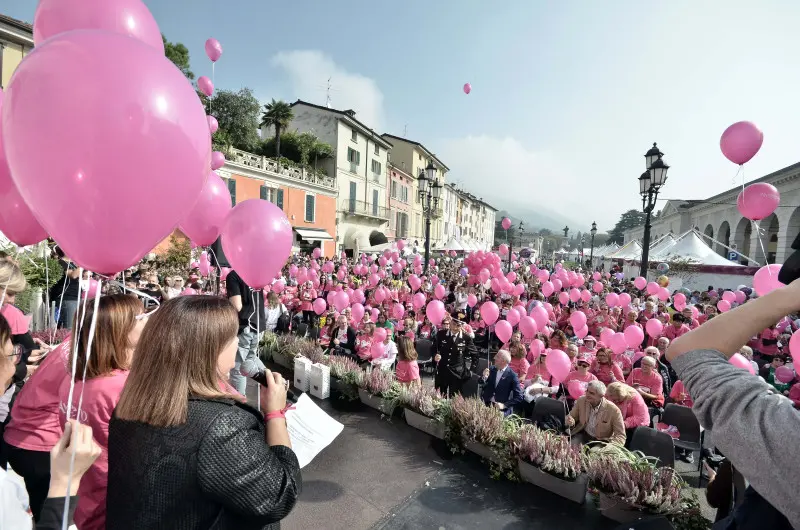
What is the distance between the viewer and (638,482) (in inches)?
133

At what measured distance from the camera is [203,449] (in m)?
1.26

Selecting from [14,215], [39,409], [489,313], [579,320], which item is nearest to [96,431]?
[39,409]

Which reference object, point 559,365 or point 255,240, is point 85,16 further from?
point 559,365

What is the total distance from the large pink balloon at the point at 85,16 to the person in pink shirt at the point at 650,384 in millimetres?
6770

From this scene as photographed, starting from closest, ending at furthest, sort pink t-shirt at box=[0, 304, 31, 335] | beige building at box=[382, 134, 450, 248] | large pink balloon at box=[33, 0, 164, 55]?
large pink balloon at box=[33, 0, 164, 55]
pink t-shirt at box=[0, 304, 31, 335]
beige building at box=[382, 134, 450, 248]

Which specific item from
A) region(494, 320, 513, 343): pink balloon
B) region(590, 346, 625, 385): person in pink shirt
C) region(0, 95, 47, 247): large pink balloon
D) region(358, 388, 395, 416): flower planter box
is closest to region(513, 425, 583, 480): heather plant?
region(358, 388, 395, 416): flower planter box

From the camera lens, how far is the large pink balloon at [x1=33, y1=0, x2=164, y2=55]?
109 inches

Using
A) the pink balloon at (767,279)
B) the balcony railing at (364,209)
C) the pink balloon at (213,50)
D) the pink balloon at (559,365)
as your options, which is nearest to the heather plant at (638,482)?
the pink balloon at (559,365)

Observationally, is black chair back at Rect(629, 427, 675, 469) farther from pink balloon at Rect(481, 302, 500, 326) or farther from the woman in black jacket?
the woman in black jacket

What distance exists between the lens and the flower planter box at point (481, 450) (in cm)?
424

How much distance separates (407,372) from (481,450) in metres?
1.77

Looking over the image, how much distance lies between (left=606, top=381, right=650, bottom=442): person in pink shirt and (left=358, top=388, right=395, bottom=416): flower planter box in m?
2.78

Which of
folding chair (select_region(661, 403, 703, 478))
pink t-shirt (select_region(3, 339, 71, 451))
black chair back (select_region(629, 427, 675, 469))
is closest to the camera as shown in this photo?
pink t-shirt (select_region(3, 339, 71, 451))

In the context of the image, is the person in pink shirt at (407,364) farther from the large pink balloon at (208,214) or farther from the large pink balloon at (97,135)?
the large pink balloon at (97,135)
